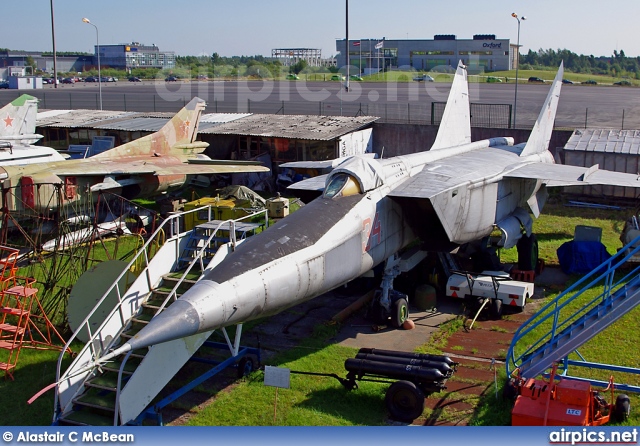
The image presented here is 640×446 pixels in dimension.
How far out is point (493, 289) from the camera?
15320 millimetres

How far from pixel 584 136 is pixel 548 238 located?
308 inches

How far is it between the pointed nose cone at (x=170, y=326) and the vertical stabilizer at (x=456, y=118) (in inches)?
473

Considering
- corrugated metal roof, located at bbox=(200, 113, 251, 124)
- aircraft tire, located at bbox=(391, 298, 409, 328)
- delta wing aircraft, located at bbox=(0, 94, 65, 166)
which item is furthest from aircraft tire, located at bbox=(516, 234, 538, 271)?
corrugated metal roof, located at bbox=(200, 113, 251, 124)

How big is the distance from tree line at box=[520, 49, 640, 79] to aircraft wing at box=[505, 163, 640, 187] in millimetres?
114155

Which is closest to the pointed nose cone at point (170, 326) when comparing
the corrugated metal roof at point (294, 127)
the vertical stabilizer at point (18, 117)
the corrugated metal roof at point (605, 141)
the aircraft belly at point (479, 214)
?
the aircraft belly at point (479, 214)

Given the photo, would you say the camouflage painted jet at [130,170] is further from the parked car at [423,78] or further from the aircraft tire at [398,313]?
the parked car at [423,78]

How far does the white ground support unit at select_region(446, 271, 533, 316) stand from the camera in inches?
596

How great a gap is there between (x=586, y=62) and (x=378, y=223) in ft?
499

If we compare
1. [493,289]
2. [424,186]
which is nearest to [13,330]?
[424,186]

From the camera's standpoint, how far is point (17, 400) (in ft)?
37.9

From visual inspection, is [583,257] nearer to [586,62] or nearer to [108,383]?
[108,383]

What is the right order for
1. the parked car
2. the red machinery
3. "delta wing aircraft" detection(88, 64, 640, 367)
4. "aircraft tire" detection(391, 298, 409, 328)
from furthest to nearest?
the parked car
"aircraft tire" detection(391, 298, 409, 328)
"delta wing aircraft" detection(88, 64, 640, 367)
the red machinery

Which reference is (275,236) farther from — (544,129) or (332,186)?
(544,129)

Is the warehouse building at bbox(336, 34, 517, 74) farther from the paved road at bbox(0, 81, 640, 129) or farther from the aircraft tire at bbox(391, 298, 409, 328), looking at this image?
the aircraft tire at bbox(391, 298, 409, 328)
